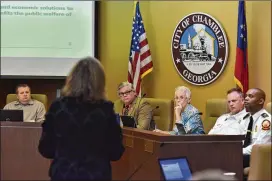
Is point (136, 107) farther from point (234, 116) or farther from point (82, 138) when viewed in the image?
point (82, 138)

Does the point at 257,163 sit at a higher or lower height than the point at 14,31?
lower

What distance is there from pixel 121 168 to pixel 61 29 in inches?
122

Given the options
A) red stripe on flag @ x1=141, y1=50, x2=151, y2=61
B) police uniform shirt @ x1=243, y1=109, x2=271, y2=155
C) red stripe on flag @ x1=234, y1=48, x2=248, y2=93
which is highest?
red stripe on flag @ x1=141, y1=50, x2=151, y2=61

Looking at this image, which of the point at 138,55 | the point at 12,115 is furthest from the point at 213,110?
the point at 12,115

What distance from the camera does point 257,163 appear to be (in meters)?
3.41

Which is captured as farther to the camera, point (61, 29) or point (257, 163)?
point (61, 29)

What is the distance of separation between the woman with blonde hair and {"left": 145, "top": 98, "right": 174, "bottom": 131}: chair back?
9.22 feet

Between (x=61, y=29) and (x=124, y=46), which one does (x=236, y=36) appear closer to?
(x=124, y=46)

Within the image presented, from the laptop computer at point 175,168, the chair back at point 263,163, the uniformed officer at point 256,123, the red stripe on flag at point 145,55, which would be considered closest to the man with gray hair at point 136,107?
the uniformed officer at point 256,123

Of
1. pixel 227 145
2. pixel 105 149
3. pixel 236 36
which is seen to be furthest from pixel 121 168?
pixel 236 36

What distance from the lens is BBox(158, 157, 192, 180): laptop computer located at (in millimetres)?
3244

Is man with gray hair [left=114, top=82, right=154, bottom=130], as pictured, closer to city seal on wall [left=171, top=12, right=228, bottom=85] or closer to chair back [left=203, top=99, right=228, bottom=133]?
chair back [left=203, top=99, right=228, bottom=133]

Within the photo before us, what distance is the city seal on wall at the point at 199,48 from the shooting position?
612 centimetres

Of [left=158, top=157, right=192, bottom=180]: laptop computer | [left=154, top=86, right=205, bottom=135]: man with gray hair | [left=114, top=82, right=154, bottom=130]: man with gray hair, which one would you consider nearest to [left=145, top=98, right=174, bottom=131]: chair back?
[left=114, top=82, right=154, bottom=130]: man with gray hair
